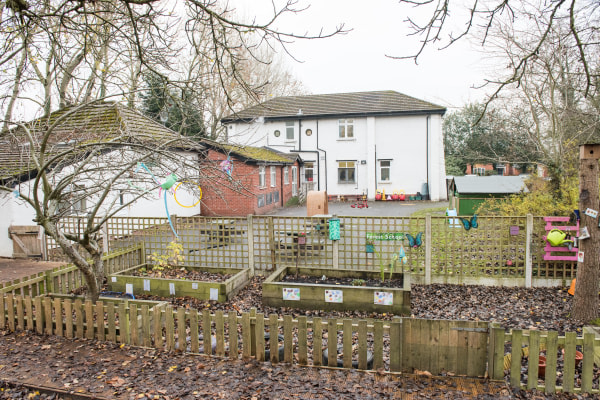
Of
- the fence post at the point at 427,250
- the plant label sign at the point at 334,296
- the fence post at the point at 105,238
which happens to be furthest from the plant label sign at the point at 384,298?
the fence post at the point at 105,238

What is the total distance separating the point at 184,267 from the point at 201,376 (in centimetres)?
462

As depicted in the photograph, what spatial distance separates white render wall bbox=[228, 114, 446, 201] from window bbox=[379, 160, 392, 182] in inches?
8.0

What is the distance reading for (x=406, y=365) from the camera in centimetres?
415

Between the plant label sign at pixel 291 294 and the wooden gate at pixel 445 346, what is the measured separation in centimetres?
272

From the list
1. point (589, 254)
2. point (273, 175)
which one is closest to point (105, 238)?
point (589, 254)

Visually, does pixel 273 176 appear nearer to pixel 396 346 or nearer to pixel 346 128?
pixel 346 128

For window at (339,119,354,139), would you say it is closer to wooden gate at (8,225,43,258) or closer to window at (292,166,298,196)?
window at (292,166,298,196)

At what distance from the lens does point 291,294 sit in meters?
6.66

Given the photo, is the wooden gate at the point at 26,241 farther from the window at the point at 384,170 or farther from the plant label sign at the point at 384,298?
the window at the point at 384,170

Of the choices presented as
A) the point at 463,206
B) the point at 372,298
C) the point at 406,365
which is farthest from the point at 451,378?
the point at 463,206

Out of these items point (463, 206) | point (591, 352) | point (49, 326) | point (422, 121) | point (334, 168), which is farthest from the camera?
point (334, 168)

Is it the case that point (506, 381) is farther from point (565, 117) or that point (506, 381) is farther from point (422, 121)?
point (422, 121)

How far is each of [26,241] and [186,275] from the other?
5.94 meters

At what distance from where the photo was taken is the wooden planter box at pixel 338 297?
247 inches
